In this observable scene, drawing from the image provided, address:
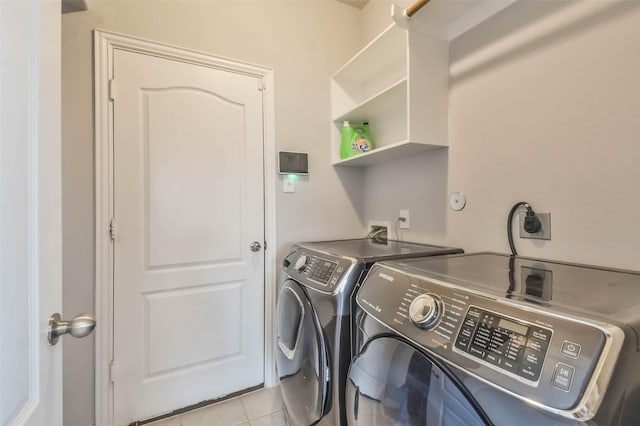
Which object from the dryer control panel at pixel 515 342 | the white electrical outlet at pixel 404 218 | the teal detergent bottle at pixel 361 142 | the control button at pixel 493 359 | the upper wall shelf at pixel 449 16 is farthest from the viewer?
the teal detergent bottle at pixel 361 142

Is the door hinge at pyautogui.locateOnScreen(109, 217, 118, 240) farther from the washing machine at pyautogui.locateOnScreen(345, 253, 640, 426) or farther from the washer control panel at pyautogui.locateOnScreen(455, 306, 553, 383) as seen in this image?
A: the washer control panel at pyautogui.locateOnScreen(455, 306, 553, 383)

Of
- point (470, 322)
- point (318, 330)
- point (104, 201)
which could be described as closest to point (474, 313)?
Result: point (470, 322)

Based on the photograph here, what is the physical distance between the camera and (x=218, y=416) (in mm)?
Result: 1706

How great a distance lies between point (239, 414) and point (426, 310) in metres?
1.54

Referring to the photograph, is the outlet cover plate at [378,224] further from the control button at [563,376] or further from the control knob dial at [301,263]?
the control button at [563,376]

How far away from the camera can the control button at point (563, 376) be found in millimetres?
469

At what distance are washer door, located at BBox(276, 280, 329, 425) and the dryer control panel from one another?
0.50m

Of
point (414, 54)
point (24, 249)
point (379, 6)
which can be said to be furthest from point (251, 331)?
point (379, 6)

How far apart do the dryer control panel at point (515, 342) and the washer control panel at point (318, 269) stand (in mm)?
368

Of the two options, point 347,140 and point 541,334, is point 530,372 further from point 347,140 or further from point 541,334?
point 347,140

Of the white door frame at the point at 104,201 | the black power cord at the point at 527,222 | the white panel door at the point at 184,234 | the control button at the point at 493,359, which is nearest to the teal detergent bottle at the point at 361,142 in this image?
the white panel door at the point at 184,234

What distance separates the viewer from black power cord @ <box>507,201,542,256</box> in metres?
1.19

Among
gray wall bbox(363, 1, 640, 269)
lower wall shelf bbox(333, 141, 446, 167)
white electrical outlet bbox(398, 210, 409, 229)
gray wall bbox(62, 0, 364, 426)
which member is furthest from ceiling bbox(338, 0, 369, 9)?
white electrical outlet bbox(398, 210, 409, 229)

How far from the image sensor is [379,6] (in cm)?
210
